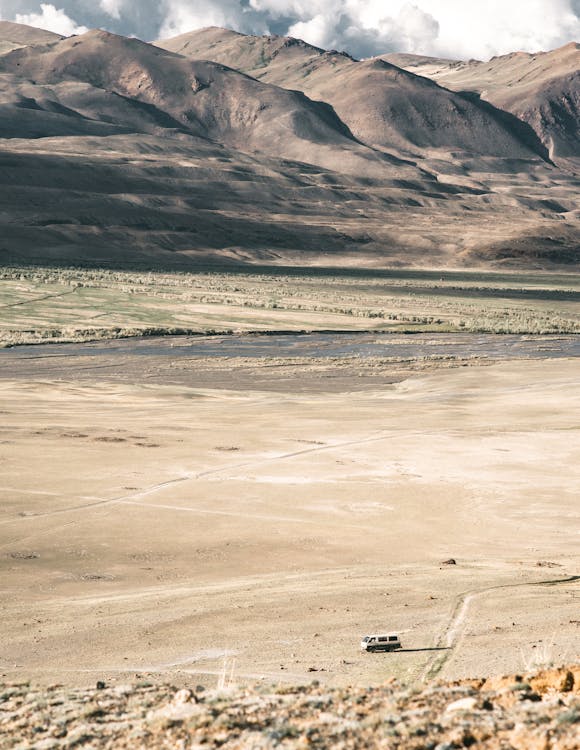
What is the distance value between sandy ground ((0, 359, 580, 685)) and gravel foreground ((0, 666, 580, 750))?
1.78 m

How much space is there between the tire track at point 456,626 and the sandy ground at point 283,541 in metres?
0.05

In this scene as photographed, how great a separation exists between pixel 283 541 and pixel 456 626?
624 cm

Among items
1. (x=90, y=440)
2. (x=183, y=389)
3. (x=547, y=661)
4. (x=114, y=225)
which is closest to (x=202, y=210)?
(x=114, y=225)

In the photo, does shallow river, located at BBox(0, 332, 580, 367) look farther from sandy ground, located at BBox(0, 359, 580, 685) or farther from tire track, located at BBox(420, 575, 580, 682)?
tire track, located at BBox(420, 575, 580, 682)

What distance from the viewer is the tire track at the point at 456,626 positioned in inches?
476

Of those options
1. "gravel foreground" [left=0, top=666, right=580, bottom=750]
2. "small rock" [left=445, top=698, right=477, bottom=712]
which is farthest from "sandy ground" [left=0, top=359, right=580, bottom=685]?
"small rock" [left=445, top=698, right=477, bottom=712]

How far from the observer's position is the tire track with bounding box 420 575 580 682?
1209 centimetres

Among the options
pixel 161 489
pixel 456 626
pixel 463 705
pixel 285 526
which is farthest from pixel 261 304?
pixel 463 705

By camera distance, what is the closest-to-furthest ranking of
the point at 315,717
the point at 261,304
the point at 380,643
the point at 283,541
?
the point at 315,717 < the point at 380,643 < the point at 283,541 < the point at 261,304

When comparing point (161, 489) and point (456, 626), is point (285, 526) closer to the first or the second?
point (161, 489)

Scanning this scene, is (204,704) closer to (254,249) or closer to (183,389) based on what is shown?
(183,389)

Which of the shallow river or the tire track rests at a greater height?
the tire track

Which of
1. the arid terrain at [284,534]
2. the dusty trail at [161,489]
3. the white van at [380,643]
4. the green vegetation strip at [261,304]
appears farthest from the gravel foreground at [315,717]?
the green vegetation strip at [261,304]

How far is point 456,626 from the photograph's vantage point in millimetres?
14000
